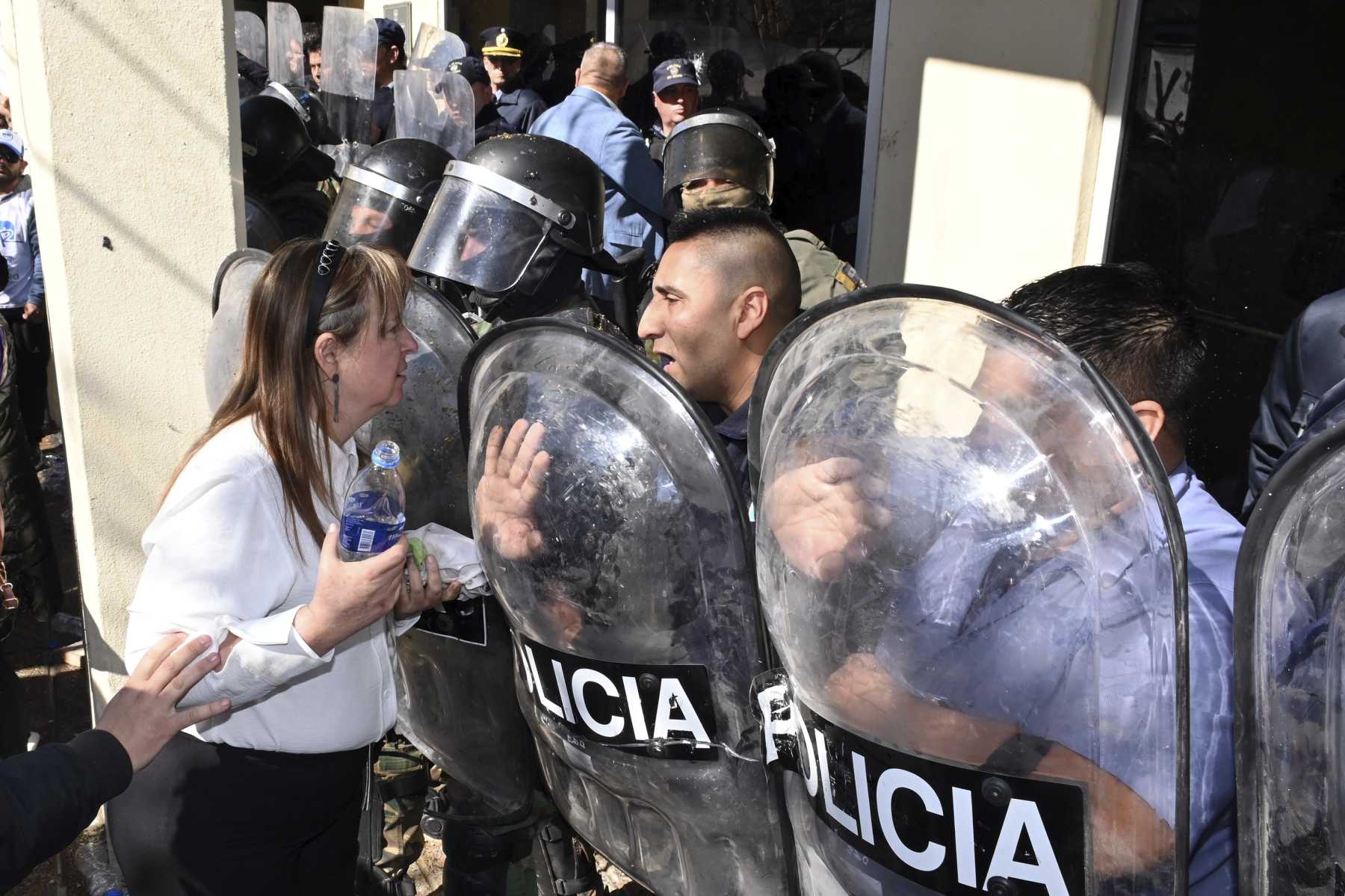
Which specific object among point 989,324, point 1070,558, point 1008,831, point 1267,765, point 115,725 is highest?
point 989,324

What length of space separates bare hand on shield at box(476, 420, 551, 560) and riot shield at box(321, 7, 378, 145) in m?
5.74

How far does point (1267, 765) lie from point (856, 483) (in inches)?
17.7

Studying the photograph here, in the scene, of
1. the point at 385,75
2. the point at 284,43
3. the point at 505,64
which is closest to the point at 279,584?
the point at 385,75

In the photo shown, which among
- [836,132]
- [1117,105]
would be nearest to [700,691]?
[1117,105]

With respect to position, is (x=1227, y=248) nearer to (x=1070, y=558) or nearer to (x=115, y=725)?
(x=1070, y=558)

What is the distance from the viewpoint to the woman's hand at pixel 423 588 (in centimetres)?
190

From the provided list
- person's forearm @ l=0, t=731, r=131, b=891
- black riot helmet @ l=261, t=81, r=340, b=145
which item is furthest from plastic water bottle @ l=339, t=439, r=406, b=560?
black riot helmet @ l=261, t=81, r=340, b=145

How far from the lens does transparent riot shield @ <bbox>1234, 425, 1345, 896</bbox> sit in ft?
3.08

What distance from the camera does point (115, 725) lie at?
4.97 feet

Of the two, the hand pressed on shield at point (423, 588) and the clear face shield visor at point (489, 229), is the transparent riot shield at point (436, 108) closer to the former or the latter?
the clear face shield visor at point (489, 229)

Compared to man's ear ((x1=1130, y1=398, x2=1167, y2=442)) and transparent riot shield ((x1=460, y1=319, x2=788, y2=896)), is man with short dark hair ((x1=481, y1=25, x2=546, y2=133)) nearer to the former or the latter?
transparent riot shield ((x1=460, y1=319, x2=788, y2=896))

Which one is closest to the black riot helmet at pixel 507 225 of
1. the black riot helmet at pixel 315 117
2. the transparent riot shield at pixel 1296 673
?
the transparent riot shield at pixel 1296 673

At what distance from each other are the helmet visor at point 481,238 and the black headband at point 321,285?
2.57ft

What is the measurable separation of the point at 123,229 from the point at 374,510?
2015 mm
